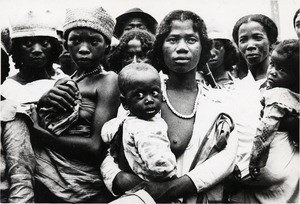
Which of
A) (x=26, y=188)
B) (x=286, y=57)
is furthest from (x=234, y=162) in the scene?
(x=26, y=188)

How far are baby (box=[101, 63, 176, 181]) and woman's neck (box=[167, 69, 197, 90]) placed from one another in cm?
25

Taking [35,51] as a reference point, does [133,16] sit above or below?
above

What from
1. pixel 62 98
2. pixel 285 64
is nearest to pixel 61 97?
pixel 62 98

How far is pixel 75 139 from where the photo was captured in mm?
2254

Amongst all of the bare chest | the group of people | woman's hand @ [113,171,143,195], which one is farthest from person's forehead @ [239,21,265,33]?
woman's hand @ [113,171,143,195]

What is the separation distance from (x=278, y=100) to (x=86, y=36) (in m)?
1.04

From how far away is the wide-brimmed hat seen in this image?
11.6 feet

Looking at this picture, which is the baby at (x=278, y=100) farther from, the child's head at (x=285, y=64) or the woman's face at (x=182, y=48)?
the woman's face at (x=182, y=48)

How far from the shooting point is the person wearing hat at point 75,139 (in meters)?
2.24

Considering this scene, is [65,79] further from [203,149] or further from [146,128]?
[203,149]

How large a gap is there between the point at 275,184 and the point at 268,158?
140 mm

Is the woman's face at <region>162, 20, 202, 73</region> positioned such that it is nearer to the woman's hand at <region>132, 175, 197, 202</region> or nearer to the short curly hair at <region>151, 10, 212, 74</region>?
the short curly hair at <region>151, 10, 212, 74</region>

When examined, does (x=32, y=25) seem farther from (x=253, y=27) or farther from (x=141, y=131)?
(x=253, y=27)

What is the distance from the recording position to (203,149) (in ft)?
7.25
